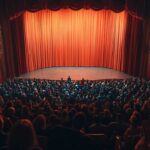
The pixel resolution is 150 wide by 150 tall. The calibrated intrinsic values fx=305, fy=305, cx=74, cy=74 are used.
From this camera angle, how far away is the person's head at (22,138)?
9.16 feet

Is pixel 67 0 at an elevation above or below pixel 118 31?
above

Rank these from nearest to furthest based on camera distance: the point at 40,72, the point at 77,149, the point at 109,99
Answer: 1. the point at 77,149
2. the point at 109,99
3. the point at 40,72

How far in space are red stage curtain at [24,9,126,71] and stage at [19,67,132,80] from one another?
0.54m

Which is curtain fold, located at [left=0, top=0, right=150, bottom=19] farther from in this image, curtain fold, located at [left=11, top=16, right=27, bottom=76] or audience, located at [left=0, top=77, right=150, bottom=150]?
→ audience, located at [left=0, top=77, right=150, bottom=150]

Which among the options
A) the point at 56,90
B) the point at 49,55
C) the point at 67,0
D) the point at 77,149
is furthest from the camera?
the point at 49,55

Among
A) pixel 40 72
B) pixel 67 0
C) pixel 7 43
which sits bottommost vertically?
pixel 40 72

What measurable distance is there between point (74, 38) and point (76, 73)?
2518mm

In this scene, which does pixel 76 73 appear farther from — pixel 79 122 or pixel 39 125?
pixel 39 125

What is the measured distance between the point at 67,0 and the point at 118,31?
3.45 metres

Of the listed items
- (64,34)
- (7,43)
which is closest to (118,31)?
(64,34)

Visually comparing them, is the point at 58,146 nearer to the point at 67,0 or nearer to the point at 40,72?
the point at 67,0

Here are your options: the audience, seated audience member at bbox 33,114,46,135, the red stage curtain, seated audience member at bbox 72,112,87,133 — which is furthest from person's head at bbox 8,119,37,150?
the red stage curtain

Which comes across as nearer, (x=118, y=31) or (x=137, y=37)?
(x=137, y=37)

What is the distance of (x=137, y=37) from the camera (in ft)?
46.5
